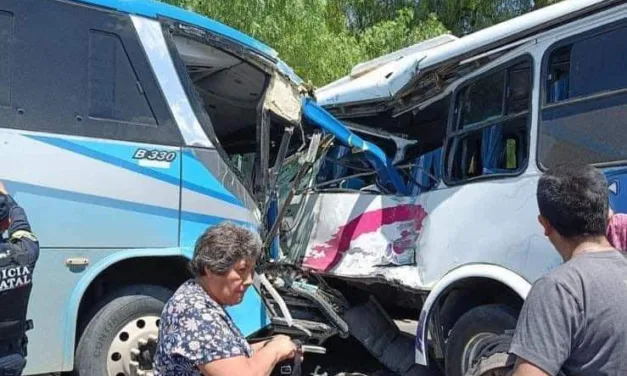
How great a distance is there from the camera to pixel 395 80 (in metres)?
5.50

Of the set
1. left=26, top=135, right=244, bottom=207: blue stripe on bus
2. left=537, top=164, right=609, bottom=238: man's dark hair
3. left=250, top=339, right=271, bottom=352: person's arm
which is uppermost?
left=26, top=135, right=244, bottom=207: blue stripe on bus

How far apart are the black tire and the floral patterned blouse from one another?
224cm

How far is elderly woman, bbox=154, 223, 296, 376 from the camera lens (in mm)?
2465

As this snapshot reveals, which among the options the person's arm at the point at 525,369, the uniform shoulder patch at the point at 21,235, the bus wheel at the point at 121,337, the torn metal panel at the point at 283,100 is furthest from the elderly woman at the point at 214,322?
the torn metal panel at the point at 283,100

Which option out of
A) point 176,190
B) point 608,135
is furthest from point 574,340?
point 176,190

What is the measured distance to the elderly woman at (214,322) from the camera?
2.46 m

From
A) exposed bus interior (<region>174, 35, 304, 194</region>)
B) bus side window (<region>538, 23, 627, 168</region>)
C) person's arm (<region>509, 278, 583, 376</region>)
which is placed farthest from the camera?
exposed bus interior (<region>174, 35, 304, 194</region>)

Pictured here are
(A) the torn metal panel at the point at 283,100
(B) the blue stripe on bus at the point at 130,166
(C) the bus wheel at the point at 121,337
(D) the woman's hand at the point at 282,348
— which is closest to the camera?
(D) the woman's hand at the point at 282,348

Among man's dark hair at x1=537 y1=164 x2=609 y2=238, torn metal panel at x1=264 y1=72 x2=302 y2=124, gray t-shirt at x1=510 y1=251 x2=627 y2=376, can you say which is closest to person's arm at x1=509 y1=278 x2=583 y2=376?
gray t-shirt at x1=510 y1=251 x2=627 y2=376

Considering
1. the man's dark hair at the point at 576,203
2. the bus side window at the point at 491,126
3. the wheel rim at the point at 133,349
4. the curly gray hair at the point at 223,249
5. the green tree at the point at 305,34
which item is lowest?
the wheel rim at the point at 133,349

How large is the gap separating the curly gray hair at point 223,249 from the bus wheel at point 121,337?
1964 mm

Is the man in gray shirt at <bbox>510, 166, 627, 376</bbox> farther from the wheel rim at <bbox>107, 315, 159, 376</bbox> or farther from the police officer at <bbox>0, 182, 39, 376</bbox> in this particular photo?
the wheel rim at <bbox>107, 315, 159, 376</bbox>

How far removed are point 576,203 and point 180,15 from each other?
11.3ft

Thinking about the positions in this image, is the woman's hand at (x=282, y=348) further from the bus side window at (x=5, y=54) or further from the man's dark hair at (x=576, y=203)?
the bus side window at (x=5, y=54)
